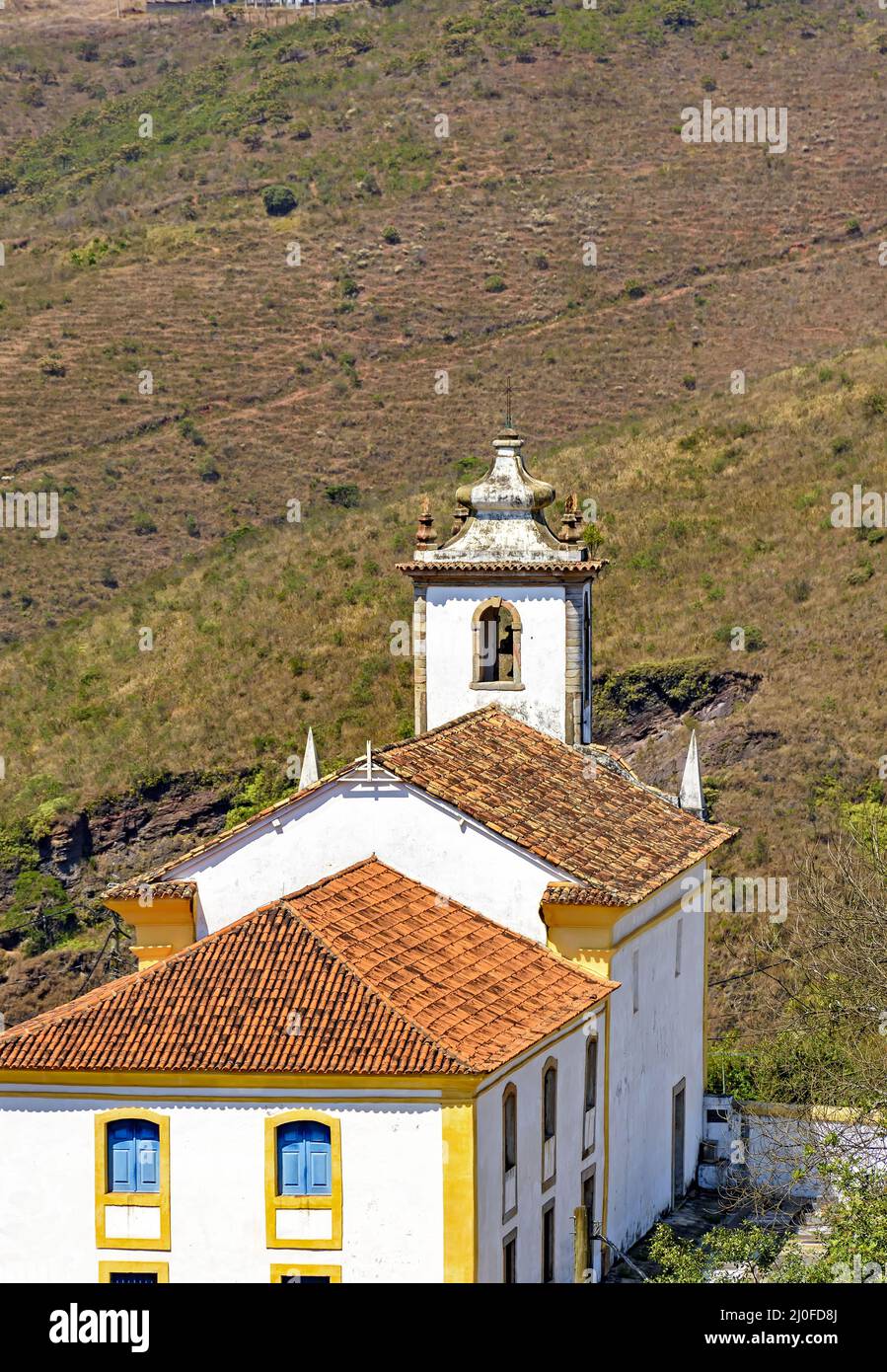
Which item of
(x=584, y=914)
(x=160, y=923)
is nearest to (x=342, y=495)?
(x=160, y=923)

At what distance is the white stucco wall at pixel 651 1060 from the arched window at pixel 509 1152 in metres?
4.09

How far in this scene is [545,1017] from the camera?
24625 mm

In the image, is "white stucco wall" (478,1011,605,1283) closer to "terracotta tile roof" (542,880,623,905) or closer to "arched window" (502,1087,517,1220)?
"arched window" (502,1087,517,1220)

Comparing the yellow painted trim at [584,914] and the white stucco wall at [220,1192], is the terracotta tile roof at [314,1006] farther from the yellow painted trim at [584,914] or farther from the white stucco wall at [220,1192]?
the yellow painted trim at [584,914]

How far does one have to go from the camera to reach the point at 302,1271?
73.5 feet

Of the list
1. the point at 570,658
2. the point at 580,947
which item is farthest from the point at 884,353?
the point at 580,947

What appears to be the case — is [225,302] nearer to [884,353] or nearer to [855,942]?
[884,353]

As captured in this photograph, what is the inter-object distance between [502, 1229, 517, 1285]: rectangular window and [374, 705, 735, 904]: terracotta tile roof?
450cm

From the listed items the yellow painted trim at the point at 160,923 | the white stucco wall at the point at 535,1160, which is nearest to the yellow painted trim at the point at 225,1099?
the white stucco wall at the point at 535,1160

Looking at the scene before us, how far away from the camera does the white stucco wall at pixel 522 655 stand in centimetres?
3319

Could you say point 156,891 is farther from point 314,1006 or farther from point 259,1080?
point 259,1080

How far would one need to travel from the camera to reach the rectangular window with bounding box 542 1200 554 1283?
25016 mm

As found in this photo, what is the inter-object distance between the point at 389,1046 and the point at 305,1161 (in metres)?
1.34
